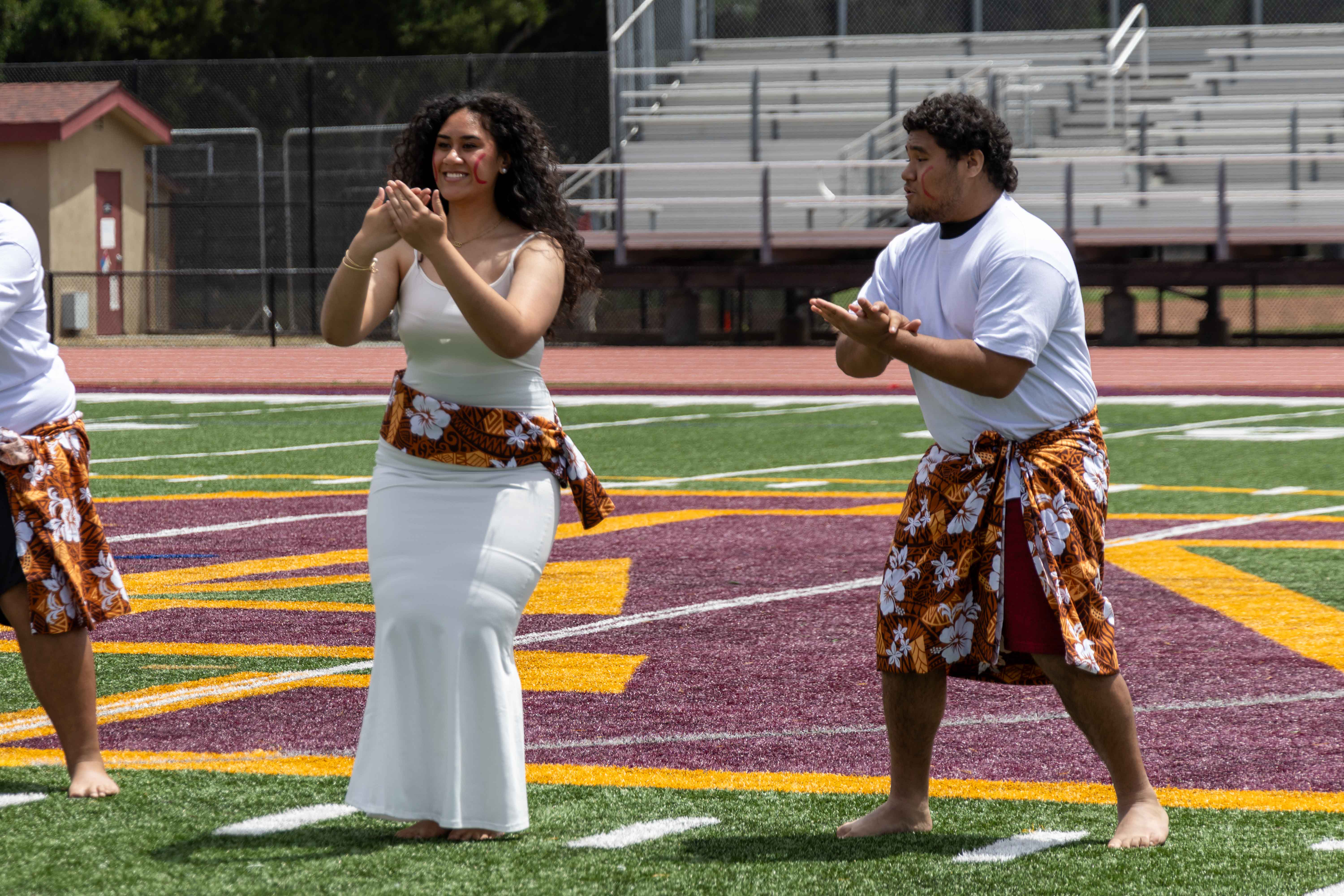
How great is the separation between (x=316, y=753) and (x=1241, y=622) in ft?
12.2

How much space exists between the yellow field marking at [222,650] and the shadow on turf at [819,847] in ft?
8.02

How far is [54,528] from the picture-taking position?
4711 millimetres

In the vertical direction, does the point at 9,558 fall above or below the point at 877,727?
above

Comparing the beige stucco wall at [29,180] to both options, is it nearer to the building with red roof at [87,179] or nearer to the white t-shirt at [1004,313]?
the building with red roof at [87,179]

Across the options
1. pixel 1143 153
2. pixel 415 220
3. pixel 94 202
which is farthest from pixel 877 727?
pixel 94 202

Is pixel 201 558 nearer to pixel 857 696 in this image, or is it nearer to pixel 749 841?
pixel 857 696

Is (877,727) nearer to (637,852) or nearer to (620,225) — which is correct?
(637,852)

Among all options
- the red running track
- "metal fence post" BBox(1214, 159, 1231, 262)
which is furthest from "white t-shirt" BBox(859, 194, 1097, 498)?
"metal fence post" BBox(1214, 159, 1231, 262)

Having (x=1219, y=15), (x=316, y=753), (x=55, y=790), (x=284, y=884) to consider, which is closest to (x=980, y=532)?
(x=284, y=884)

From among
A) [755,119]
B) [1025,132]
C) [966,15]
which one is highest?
[966,15]

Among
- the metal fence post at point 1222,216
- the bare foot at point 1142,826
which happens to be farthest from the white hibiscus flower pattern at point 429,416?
the metal fence post at point 1222,216

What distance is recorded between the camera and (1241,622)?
7.35m

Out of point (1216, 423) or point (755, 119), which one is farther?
point (755, 119)

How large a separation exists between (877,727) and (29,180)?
86.2ft
